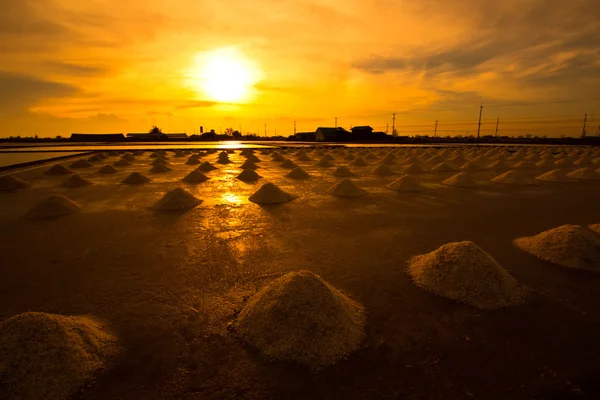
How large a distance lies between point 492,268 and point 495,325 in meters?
0.75

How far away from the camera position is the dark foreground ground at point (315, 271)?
1.88m

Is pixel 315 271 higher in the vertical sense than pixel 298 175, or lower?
lower

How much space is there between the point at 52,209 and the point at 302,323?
6.41 m

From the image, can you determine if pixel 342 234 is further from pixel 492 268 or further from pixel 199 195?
pixel 199 195

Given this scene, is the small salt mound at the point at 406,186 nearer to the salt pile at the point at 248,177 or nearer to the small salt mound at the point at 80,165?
the salt pile at the point at 248,177

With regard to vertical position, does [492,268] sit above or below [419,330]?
above

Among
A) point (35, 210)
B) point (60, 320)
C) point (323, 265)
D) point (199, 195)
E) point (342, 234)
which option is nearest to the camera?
point (60, 320)

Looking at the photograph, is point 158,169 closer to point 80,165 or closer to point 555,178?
point 80,165

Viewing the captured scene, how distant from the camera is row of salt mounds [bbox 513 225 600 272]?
3.46 metres

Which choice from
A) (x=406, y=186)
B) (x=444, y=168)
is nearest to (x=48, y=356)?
(x=406, y=186)

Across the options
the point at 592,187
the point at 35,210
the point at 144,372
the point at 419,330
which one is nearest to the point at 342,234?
the point at 419,330

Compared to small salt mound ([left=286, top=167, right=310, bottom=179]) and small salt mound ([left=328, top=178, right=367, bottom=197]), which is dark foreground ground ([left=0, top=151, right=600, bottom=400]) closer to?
small salt mound ([left=328, top=178, right=367, bottom=197])

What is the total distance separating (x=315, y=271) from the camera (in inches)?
137

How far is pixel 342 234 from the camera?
4828mm
